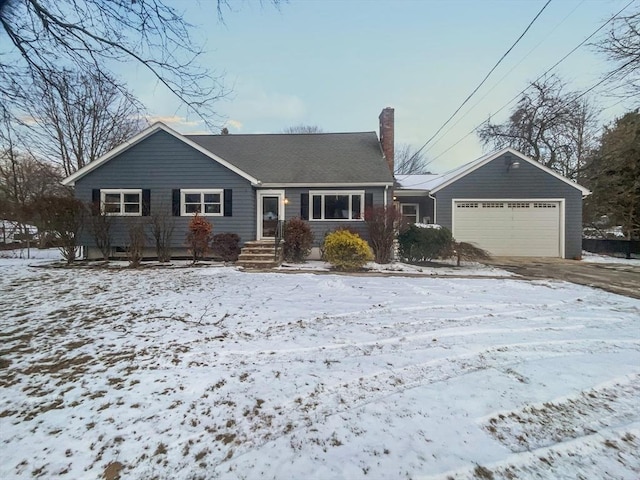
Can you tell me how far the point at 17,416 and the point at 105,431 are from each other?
91 cm

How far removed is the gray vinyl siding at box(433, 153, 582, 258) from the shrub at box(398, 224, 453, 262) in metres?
3.86

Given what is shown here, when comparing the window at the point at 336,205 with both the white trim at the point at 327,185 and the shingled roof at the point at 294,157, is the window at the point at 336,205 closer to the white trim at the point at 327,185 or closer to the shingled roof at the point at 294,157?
the white trim at the point at 327,185

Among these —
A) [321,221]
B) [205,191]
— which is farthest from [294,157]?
[205,191]

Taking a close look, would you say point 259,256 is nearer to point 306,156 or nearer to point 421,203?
point 306,156

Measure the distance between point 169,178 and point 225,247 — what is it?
155 inches

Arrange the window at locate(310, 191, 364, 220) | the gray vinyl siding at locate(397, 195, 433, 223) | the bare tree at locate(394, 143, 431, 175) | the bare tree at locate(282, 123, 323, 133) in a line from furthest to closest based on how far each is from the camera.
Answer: the bare tree at locate(394, 143, 431, 175), the bare tree at locate(282, 123, 323, 133), the gray vinyl siding at locate(397, 195, 433, 223), the window at locate(310, 191, 364, 220)

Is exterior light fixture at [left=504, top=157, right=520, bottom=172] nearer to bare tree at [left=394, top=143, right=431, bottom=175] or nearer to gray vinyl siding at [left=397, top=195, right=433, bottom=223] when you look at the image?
gray vinyl siding at [left=397, top=195, right=433, bottom=223]

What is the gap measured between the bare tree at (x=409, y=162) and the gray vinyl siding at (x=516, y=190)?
26.3 metres

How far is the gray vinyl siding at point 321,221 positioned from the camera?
13.5 m

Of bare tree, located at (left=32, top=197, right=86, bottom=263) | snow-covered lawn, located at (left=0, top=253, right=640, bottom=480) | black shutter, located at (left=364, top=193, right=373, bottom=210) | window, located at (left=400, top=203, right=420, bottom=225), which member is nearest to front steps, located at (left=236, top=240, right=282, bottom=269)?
black shutter, located at (left=364, top=193, right=373, bottom=210)

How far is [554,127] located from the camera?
24891mm

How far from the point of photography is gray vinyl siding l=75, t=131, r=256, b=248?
43.2 feet

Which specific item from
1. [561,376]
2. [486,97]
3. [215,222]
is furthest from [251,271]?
[486,97]

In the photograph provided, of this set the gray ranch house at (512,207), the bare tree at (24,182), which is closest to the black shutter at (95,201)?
the bare tree at (24,182)
